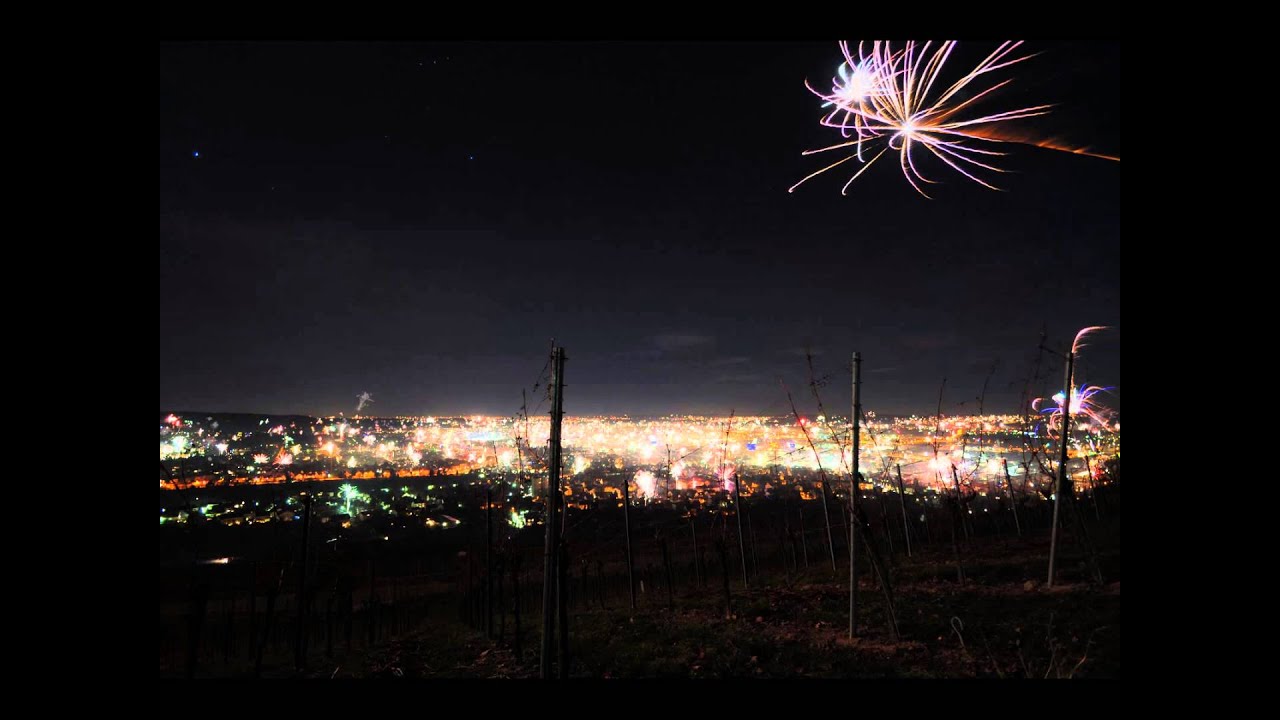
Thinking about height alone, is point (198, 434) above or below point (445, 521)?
above

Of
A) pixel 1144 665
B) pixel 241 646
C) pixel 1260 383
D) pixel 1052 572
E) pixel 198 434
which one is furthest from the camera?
pixel 198 434

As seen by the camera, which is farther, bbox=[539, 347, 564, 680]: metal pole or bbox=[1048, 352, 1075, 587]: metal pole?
bbox=[1048, 352, 1075, 587]: metal pole

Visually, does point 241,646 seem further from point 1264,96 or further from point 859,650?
point 1264,96

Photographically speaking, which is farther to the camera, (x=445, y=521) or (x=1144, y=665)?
(x=445, y=521)

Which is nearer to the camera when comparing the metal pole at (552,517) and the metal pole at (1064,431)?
the metal pole at (552,517)

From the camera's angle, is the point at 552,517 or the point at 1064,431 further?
the point at 1064,431

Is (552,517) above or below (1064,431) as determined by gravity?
below

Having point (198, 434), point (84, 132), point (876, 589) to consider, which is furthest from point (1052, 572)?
point (198, 434)

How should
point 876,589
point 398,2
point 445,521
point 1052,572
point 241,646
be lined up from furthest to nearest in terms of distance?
point 445,521, point 241,646, point 876,589, point 1052,572, point 398,2
